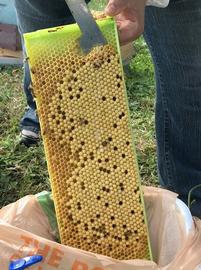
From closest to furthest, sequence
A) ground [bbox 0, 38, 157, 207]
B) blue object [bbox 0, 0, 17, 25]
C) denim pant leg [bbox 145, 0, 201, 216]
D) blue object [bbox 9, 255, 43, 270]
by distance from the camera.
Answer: blue object [bbox 9, 255, 43, 270] → denim pant leg [bbox 145, 0, 201, 216] → ground [bbox 0, 38, 157, 207] → blue object [bbox 0, 0, 17, 25]

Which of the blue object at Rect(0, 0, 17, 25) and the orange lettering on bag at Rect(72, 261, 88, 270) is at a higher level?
the blue object at Rect(0, 0, 17, 25)

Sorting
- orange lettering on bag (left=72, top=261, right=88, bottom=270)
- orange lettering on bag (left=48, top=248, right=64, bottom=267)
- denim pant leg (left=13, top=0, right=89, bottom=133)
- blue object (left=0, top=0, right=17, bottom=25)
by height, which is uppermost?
denim pant leg (left=13, top=0, right=89, bottom=133)

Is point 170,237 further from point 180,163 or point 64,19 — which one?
point 64,19

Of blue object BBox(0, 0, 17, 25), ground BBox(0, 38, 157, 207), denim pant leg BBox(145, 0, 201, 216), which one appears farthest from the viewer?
blue object BBox(0, 0, 17, 25)

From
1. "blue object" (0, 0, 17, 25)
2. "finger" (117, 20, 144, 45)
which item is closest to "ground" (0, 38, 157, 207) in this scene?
"blue object" (0, 0, 17, 25)

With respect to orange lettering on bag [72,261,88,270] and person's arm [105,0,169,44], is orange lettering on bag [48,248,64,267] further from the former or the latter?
person's arm [105,0,169,44]

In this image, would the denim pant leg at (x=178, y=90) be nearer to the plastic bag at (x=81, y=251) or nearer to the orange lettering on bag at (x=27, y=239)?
the plastic bag at (x=81, y=251)

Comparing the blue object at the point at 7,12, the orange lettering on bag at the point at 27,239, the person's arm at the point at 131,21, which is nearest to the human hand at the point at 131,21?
the person's arm at the point at 131,21

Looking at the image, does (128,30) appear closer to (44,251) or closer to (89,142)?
(89,142)
